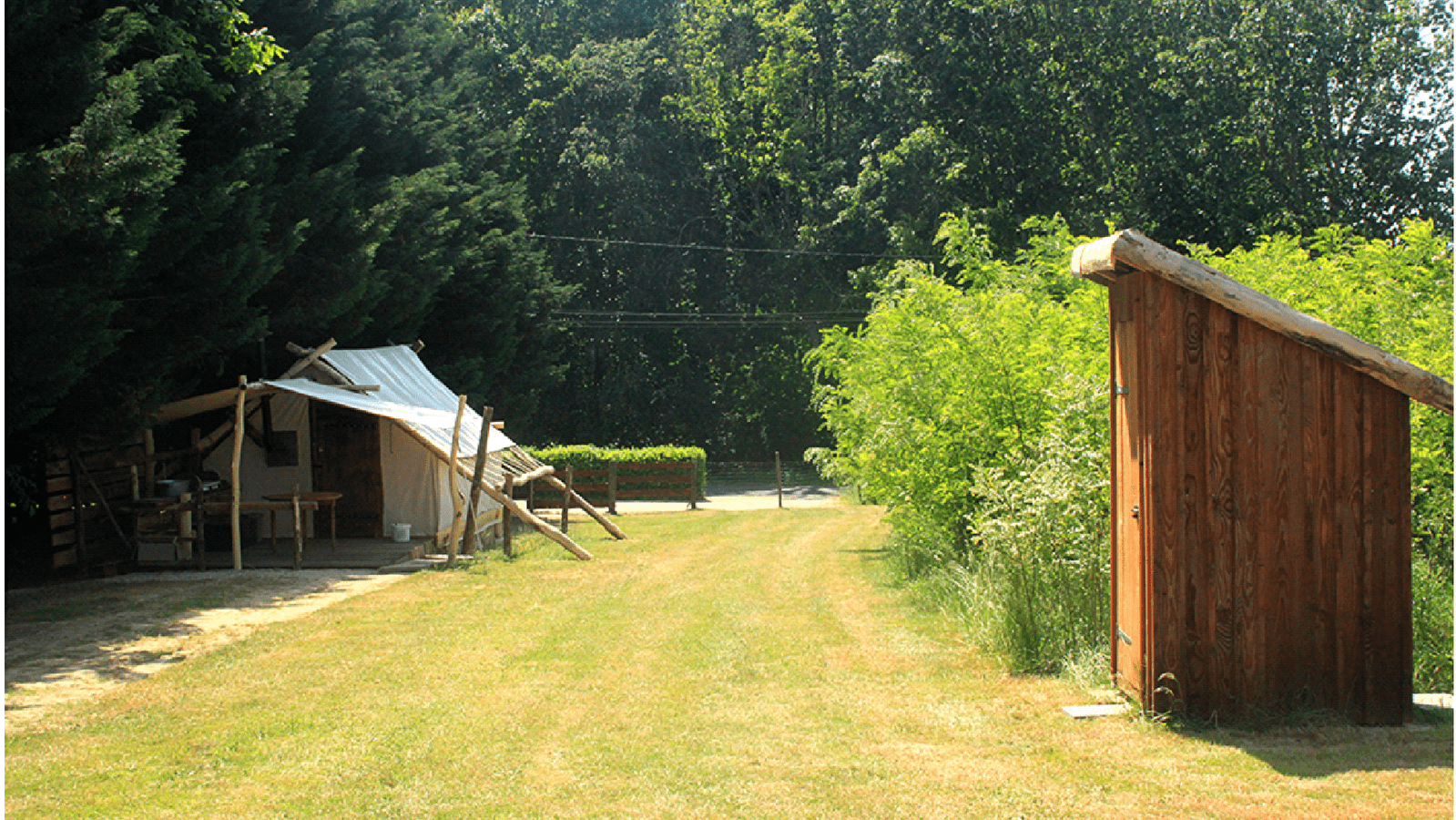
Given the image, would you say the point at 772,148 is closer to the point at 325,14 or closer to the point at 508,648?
the point at 325,14

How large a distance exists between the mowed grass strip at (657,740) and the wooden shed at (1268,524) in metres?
0.32

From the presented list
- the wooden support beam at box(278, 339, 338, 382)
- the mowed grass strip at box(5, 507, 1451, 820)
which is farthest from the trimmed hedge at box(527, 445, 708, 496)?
the mowed grass strip at box(5, 507, 1451, 820)

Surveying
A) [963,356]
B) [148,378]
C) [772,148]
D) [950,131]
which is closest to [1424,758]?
[963,356]

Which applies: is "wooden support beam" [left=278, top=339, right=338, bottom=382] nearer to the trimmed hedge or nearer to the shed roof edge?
the trimmed hedge

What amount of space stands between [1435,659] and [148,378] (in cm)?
1158

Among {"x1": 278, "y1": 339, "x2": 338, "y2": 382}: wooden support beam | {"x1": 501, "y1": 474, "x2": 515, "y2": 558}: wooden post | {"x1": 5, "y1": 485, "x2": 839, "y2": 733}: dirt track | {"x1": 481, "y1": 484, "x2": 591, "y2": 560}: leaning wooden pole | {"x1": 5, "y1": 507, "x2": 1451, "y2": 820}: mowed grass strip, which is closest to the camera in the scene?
{"x1": 5, "y1": 507, "x2": 1451, "y2": 820}: mowed grass strip

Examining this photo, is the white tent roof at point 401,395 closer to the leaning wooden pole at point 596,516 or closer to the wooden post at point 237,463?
the wooden post at point 237,463

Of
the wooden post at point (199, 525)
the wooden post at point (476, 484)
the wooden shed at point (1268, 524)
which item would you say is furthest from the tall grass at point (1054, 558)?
the wooden post at point (199, 525)

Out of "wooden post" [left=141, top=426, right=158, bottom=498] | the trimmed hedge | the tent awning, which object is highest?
the tent awning

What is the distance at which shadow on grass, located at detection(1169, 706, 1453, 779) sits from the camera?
17.4ft

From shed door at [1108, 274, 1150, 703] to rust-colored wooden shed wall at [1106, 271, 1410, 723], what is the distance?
0.19 meters

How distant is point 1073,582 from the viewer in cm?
763

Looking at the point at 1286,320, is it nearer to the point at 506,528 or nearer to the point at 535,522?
the point at 535,522

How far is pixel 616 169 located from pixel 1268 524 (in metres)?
34.2
